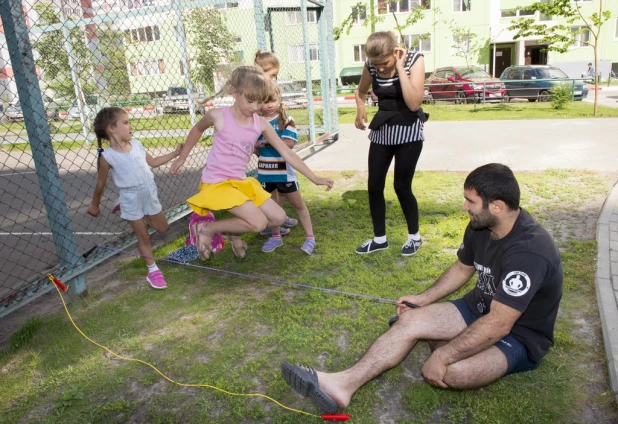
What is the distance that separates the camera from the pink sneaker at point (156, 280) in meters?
4.07

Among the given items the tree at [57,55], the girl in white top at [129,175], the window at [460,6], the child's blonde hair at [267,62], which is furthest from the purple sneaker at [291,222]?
the window at [460,6]

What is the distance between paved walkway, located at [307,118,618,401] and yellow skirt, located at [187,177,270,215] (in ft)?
9.57

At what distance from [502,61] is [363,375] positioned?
137 ft

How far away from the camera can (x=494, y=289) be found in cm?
255

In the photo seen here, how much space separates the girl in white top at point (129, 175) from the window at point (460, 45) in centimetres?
3293

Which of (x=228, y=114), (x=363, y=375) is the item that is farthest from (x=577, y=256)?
(x=228, y=114)

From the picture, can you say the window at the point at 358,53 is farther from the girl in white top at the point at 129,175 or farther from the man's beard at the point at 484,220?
the man's beard at the point at 484,220

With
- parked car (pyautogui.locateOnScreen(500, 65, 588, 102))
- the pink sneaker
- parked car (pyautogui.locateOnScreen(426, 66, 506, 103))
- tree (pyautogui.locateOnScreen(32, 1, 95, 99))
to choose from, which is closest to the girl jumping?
the pink sneaker

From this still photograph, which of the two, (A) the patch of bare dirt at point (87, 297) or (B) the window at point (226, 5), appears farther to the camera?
(B) the window at point (226, 5)

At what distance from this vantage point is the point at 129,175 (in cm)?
388

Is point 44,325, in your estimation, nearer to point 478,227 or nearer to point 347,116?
point 478,227

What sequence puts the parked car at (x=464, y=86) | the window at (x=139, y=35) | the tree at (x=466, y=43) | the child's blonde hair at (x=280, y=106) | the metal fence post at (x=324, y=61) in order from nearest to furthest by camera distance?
the child's blonde hair at (x=280, y=106) → the window at (x=139, y=35) → the metal fence post at (x=324, y=61) → the parked car at (x=464, y=86) → the tree at (x=466, y=43)

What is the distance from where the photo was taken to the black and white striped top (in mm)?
4047

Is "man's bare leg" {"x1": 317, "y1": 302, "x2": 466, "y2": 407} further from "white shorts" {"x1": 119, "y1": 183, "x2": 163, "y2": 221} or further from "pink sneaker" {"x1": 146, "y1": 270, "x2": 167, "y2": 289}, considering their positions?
"white shorts" {"x1": 119, "y1": 183, "x2": 163, "y2": 221}
